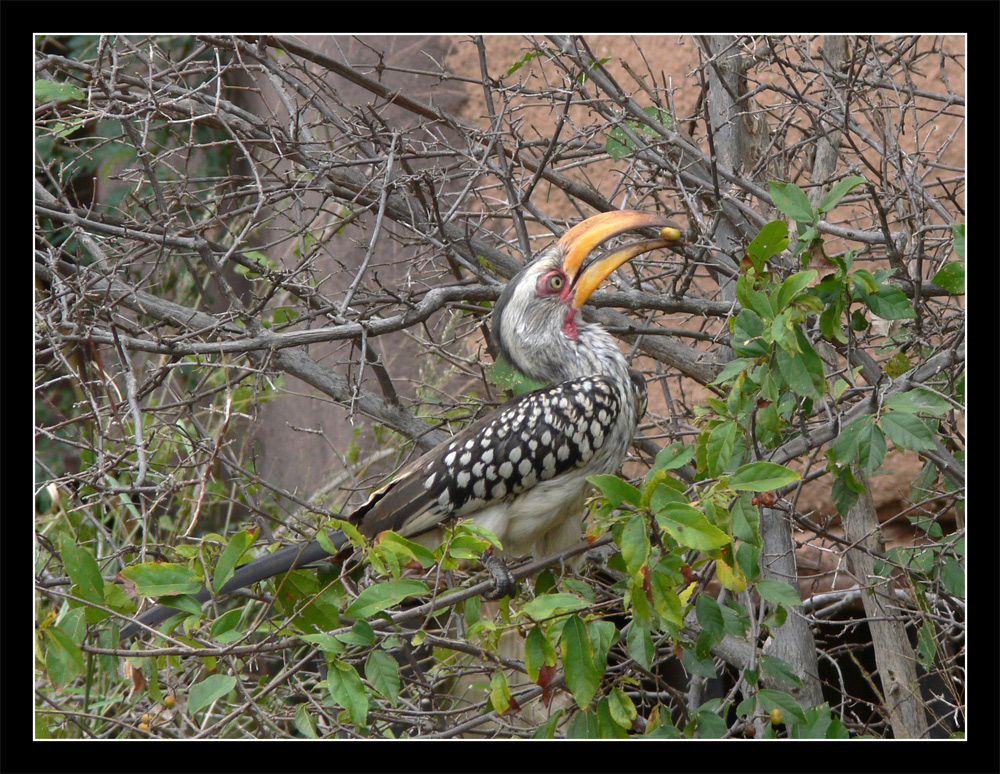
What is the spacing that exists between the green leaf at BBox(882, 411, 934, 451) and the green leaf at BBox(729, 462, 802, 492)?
0.22 m

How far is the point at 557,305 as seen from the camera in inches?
88.8

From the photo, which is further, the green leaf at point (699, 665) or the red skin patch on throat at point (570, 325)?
the red skin patch on throat at point (570, 325)

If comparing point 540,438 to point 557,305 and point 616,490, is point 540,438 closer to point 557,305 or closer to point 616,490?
point 557,305

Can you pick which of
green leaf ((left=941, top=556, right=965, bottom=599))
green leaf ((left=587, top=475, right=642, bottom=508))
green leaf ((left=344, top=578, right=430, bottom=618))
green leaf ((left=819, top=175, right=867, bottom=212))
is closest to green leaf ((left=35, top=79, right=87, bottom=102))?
green leaf ((left=344, top=578, right=430, bottom=618))

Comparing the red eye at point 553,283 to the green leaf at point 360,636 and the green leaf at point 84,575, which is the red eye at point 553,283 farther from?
A: the green leaf at point 84,575

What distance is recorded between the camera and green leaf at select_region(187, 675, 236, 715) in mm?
1453

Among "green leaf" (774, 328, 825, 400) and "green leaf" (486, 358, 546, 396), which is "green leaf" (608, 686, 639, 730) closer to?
"green leaf" (774, 328, 825, 400)

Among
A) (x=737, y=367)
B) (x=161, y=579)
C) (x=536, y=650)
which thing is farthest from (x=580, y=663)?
(x=161, y=579)

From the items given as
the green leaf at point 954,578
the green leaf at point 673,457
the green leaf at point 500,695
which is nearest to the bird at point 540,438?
the green leaf at point 500,695

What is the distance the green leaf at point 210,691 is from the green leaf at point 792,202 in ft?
4.13

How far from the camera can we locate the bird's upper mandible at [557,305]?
2197mm
